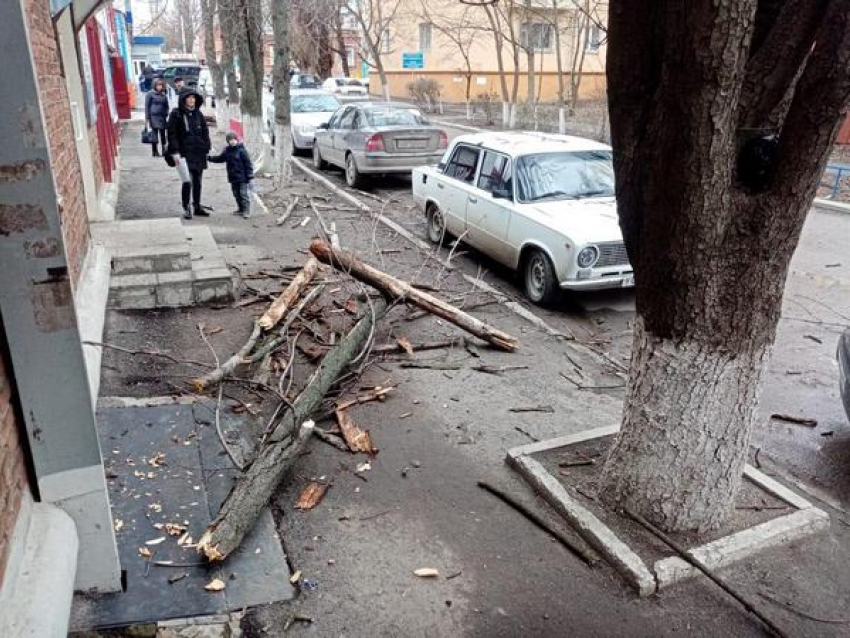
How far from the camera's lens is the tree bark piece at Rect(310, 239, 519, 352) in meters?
6.60

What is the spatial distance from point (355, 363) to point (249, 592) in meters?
2.80

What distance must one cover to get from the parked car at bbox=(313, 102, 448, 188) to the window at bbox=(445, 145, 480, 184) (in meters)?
4.48

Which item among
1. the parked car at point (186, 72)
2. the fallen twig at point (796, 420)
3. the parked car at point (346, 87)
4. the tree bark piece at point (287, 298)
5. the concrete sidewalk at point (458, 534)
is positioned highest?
the parked car at point (186, 72)

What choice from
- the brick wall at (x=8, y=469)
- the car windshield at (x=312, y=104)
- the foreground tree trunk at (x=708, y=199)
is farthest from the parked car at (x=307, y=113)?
the brick wall at (x=8, y=469)

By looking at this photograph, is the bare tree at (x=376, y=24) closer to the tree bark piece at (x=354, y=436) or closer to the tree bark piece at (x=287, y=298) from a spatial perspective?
the tree bark piece at (x=287, y=298)

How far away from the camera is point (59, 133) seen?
6.17 m

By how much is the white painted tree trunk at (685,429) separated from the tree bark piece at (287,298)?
3.51 metres

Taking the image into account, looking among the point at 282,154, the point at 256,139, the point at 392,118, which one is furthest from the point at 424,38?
the point at 282,154

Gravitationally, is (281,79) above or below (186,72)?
below

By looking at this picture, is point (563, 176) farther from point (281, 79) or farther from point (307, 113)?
point (307, 113)

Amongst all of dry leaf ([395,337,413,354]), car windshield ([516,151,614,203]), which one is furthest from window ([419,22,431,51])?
dry leaf ([395,337,413,354])

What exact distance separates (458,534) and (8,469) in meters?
2.29

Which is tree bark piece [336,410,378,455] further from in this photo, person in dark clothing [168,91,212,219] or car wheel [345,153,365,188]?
car wheel [345,153,365,188]

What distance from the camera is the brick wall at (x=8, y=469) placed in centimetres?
252
